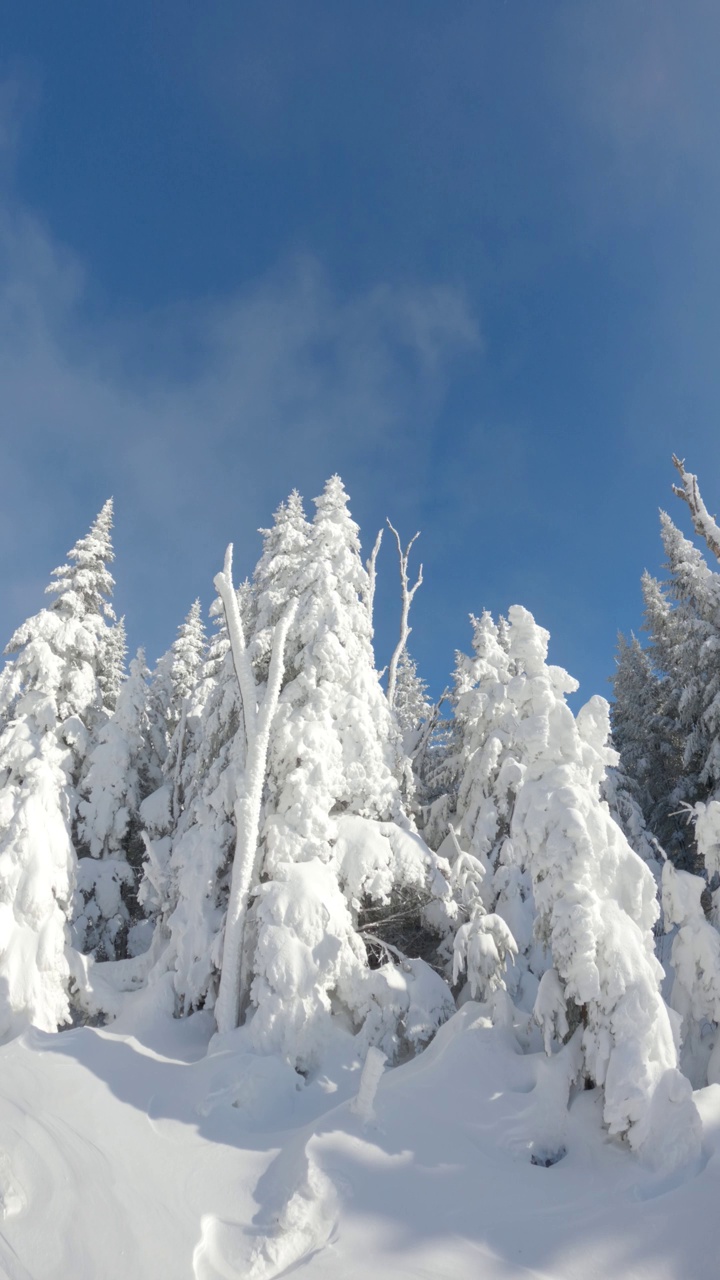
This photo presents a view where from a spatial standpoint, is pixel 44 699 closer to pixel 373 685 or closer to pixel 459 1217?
pixel 373 685

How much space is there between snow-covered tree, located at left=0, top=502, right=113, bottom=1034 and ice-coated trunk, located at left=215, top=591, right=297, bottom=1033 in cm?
425

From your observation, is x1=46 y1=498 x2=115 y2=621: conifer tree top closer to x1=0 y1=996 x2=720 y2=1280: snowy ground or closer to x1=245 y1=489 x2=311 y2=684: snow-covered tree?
x1=245 y1=489 x2=311 y2=684: snow-covered tree

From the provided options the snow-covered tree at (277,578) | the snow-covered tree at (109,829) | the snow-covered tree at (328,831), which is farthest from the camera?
the snow-covered tree at (109,829)

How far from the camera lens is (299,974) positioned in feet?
36.1

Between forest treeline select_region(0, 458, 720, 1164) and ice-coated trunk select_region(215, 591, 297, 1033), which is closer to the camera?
forest treeline select_region(0, 458, 720, 1164)

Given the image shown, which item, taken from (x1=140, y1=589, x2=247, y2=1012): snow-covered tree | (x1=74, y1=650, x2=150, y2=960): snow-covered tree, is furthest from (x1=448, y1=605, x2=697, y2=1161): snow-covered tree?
(x1=74, y1=650, x2=150, y2=960): snow-covered tree

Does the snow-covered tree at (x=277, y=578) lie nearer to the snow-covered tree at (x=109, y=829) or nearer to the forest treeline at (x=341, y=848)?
the forest treeline at (x=341, y=848)

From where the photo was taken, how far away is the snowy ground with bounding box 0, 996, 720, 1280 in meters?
6.66

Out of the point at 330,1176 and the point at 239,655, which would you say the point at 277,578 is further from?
the point at 330,1176

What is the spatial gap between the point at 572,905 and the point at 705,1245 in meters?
3.84

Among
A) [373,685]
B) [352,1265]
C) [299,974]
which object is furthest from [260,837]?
[352,1265]

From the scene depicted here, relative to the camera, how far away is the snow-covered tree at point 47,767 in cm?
1330

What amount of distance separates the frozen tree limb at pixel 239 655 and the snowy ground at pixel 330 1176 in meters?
5.78

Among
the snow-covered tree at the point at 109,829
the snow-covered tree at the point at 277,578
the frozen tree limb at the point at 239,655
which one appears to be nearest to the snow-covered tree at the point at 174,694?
the snow-covered tree at the point at 109,829
